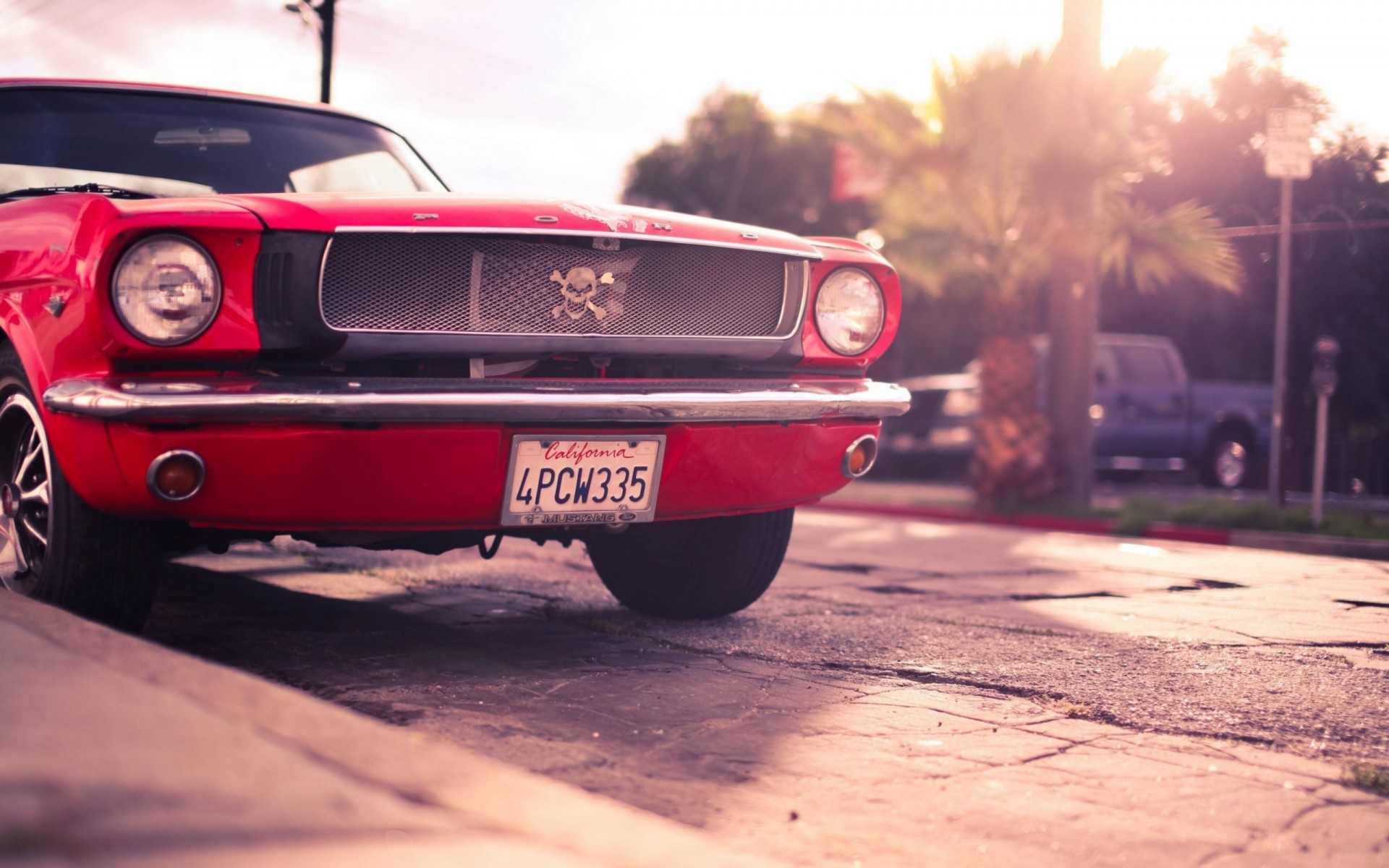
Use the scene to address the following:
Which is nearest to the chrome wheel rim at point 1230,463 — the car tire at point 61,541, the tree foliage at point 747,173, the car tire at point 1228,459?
the car tire at point 1228,459

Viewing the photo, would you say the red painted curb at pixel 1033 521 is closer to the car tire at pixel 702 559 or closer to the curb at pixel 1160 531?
the curb at pixel 1160 531

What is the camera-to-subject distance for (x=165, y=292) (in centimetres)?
293

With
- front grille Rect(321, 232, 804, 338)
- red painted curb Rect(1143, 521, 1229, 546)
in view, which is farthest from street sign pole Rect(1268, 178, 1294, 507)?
front grille Rect(321, 232, 804, 338)

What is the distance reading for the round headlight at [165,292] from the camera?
2918mm

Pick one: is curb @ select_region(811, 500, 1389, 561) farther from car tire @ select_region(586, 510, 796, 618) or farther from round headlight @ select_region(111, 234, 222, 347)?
round headlight @ select_region(111, 234, 222, 347)

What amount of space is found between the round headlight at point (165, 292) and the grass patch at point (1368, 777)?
2.51m

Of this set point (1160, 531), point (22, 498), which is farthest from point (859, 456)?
point (1160, 531)

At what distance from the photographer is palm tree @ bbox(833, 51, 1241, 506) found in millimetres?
10797

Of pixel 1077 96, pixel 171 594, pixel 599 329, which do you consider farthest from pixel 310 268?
pixel 1077 96

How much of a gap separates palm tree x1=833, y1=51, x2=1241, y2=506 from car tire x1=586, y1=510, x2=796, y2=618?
747 cm

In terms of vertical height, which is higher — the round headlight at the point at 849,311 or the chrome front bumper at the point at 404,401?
the round headlight at the point at 849,311

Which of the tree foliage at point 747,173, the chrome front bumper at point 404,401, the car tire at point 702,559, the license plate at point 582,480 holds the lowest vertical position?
the car tire at point 702,559

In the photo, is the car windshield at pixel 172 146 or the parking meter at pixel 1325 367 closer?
the car windshield at pixel 172 146

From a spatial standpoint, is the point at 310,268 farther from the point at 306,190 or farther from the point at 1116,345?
the point at 1116,345
